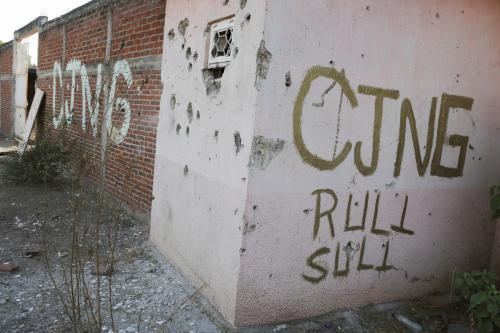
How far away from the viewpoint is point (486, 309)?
2.96 metres

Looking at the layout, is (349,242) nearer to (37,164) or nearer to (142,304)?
(142,304)

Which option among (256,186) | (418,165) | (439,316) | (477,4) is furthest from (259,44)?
(439,316)

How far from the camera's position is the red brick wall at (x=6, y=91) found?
1338cm

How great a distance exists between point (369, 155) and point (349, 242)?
73cm

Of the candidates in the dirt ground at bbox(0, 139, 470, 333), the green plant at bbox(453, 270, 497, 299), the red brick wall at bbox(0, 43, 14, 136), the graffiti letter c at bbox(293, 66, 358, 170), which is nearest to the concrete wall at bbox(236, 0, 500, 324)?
the graffiti letter c at bbox(293, 66, 358, 170)

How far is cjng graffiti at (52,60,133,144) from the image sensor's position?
18.5 ft

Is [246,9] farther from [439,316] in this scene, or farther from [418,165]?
[439,316]

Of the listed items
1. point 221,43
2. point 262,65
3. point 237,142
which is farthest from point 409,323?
point 221,43

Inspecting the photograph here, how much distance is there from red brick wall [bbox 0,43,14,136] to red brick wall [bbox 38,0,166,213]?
714 cm

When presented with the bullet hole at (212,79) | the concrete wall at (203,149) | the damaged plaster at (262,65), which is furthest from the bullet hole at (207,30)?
the damaged plaster at (262,65)

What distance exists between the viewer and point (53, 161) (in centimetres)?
678

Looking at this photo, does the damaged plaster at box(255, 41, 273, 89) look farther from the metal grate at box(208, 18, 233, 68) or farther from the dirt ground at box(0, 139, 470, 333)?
the dirt ground at box(0, 139, 470, 333)

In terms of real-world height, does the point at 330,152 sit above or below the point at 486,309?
above

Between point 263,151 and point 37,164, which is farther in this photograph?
point 37,164
